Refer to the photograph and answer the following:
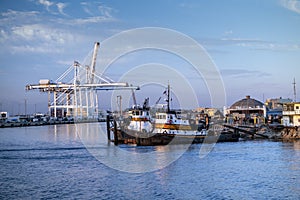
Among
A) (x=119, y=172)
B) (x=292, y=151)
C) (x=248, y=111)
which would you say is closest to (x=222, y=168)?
(x=119, y=172)

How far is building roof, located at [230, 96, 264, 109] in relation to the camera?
62.1 meters

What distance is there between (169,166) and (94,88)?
69.3 m

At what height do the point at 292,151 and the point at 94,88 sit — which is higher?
the point at 94,88

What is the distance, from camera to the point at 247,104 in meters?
62.7

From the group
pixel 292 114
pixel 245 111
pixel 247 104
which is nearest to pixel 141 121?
pixel 292 114

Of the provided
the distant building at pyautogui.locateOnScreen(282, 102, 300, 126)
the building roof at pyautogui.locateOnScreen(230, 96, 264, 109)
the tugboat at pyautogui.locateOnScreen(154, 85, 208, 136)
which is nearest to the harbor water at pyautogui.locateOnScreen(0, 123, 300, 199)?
the tugboat at pyautogui.locateOnScreen(154, 85, 208, 136)

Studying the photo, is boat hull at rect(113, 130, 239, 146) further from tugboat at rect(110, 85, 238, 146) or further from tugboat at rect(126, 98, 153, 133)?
tugboat at rect(126, 98, 153, 133)

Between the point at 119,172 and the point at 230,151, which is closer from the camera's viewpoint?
the point at 119,172

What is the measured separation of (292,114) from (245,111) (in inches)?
867

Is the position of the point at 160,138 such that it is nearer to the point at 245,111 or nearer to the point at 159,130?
the point at 159,130

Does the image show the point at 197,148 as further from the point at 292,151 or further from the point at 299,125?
the point at 299,125

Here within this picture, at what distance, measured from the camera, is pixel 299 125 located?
3712 cm

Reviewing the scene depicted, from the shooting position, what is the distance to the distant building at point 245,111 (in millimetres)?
54675

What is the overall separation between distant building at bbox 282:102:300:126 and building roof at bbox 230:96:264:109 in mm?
22064
